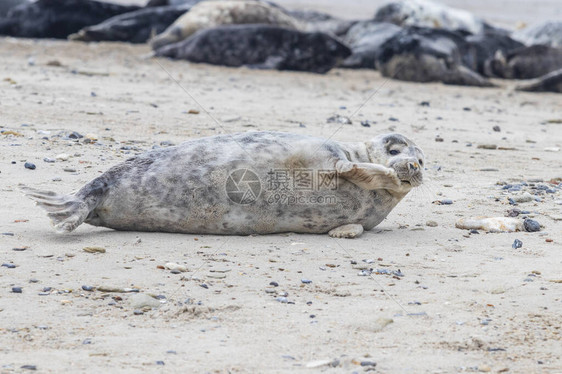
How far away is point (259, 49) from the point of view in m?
12.5

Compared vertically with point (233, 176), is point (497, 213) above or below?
below

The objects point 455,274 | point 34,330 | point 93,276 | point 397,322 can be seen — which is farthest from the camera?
point 455,274

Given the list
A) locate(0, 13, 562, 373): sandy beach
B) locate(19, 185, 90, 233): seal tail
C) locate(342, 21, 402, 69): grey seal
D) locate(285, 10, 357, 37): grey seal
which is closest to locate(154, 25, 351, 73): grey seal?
locate(342, 21, 402, 69): grey seal

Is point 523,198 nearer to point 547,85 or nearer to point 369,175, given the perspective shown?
point 369,175

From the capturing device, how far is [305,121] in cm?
798

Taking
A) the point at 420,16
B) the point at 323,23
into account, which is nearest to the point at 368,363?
the point at 323,23

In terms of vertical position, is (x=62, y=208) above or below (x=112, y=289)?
above

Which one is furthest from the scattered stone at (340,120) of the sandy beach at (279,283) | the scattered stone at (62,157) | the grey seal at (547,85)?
the grey seal at (547,85)

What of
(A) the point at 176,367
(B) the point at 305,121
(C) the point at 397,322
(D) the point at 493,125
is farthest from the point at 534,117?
(A) the point at 176,367

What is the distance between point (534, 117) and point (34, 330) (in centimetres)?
741

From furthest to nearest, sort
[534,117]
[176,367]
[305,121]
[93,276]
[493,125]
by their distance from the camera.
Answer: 1. [534,117]
2. [493,125]
3. [305,121]
4. [93,276]
5. [176,367]

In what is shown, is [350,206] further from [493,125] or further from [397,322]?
[493,125]

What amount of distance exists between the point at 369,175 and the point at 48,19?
11343 mm

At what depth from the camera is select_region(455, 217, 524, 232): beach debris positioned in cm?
476
